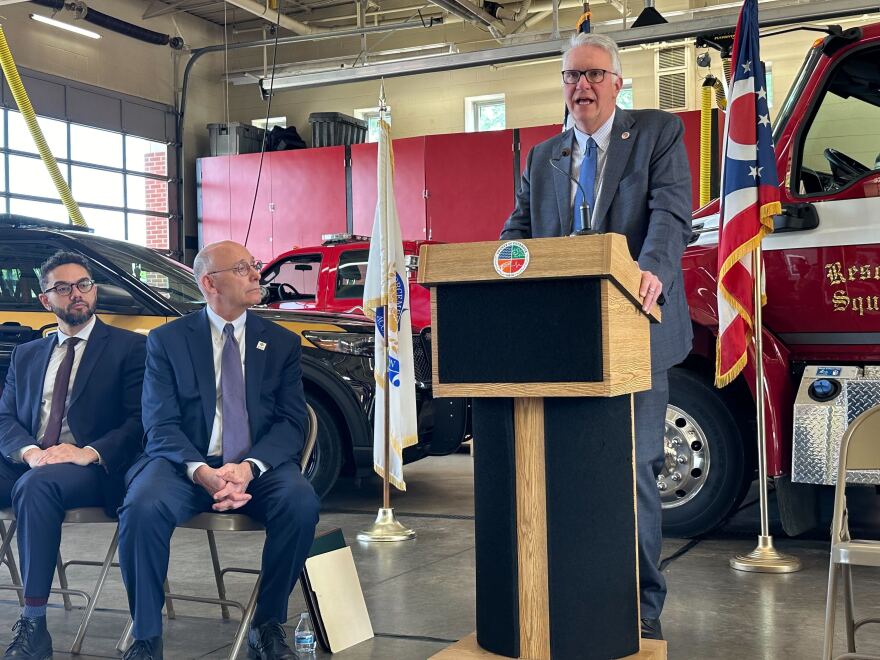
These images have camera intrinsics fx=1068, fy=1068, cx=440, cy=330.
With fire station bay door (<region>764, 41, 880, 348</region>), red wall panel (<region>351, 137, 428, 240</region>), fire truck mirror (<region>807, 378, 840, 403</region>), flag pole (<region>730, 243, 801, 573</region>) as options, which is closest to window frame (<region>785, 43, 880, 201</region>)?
fire station bay door (<region>764, 41, 880, 348</region>)

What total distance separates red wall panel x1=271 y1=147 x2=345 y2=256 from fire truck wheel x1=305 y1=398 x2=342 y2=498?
10059 millimetres

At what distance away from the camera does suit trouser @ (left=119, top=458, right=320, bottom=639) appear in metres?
3.23

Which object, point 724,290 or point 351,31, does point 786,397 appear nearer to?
point 724,290

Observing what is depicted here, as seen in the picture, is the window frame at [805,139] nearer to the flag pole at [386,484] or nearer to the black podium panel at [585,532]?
the flag pole at [386,484]

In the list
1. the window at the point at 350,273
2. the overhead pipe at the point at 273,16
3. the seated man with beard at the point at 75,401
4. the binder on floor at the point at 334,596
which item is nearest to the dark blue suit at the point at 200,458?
the binder on floor at the point at 334,596

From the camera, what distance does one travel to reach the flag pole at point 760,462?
472 cm

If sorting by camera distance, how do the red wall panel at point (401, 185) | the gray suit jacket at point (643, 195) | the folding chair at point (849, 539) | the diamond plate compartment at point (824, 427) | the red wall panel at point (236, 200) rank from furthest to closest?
the red wall panel at point (236, 200) < the red wall panel at point (401, 185) < the diamond plate compartment at point (824, 427) < the gray suit jacket at point (643, 195) < the folding chair at point (849, 539)

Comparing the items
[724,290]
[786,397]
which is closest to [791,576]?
[786,397]

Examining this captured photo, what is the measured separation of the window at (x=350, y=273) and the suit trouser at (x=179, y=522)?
555 cm

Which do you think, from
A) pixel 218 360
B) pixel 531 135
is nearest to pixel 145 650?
pixel 218 360

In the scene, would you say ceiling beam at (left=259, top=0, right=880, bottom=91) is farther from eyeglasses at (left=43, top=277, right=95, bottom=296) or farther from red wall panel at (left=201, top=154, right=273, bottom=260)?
eyeglasses at (left=43, top=277, right=95, bottom=296)

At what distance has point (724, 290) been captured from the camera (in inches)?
188

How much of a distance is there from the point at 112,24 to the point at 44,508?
1499 cm

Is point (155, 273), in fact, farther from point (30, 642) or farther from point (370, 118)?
point (370, 118)
